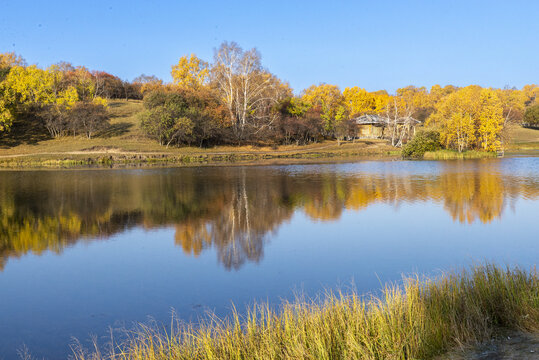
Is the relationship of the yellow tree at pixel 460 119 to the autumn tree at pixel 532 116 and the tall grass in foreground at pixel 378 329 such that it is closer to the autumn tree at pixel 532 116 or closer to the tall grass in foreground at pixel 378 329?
the tall grass in foreground at pixel 378 329

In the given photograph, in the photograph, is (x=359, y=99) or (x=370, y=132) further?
(x=359, y=99)

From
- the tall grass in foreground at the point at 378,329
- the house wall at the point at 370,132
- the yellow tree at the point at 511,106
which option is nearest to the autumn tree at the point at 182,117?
the house wall at the point at 370,132

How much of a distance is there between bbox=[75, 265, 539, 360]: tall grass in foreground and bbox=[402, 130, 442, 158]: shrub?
4306 cm

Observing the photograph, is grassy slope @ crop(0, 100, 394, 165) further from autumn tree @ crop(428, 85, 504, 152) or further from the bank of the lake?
autumn tree @ crop(428, 85, 504, 152)

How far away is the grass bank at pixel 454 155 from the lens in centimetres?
4425

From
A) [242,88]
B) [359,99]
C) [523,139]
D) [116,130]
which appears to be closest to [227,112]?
[242,88]

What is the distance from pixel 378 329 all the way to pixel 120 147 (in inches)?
1885


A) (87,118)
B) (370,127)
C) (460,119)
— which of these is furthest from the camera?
(370,127)

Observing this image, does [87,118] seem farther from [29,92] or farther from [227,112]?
[227,112]

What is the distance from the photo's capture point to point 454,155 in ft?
145

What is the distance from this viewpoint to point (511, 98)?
113625 millimetres

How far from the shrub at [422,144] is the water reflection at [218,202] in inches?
746

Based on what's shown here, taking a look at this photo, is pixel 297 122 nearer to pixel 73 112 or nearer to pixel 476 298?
pixel 73 112

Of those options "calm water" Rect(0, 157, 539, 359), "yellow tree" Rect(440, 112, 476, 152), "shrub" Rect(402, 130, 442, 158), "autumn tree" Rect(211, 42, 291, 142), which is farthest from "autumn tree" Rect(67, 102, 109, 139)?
"yellow tree" Rect(440, 112, 476, 152)
